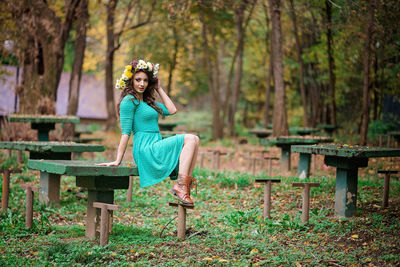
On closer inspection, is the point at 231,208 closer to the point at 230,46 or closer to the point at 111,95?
the point at 111,95

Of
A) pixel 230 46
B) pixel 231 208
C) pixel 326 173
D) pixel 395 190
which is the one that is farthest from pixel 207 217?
pixel 230 46

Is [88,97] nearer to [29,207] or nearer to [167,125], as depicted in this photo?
[167,125]

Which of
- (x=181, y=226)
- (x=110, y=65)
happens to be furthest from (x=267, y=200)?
(x=110, y=65)

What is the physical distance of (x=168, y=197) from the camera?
939 centimetres

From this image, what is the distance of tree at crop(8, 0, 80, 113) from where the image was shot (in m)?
14.8

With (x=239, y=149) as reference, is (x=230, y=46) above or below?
above

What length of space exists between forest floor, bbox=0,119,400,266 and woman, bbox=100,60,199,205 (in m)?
0.68

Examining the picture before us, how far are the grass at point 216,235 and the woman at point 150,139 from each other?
0.62 meters

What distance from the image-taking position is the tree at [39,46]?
14.8 m

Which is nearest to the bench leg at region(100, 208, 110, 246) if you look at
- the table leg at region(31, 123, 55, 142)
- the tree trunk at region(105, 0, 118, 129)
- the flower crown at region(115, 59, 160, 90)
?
the flower crown at region(115, 59, 160, 90)

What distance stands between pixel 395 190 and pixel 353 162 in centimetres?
268

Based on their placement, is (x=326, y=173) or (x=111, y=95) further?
(x=111, y=95)

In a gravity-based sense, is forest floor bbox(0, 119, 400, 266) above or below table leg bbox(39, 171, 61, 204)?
below

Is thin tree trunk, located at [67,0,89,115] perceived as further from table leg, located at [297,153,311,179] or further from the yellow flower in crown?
the yellow flower in crown
